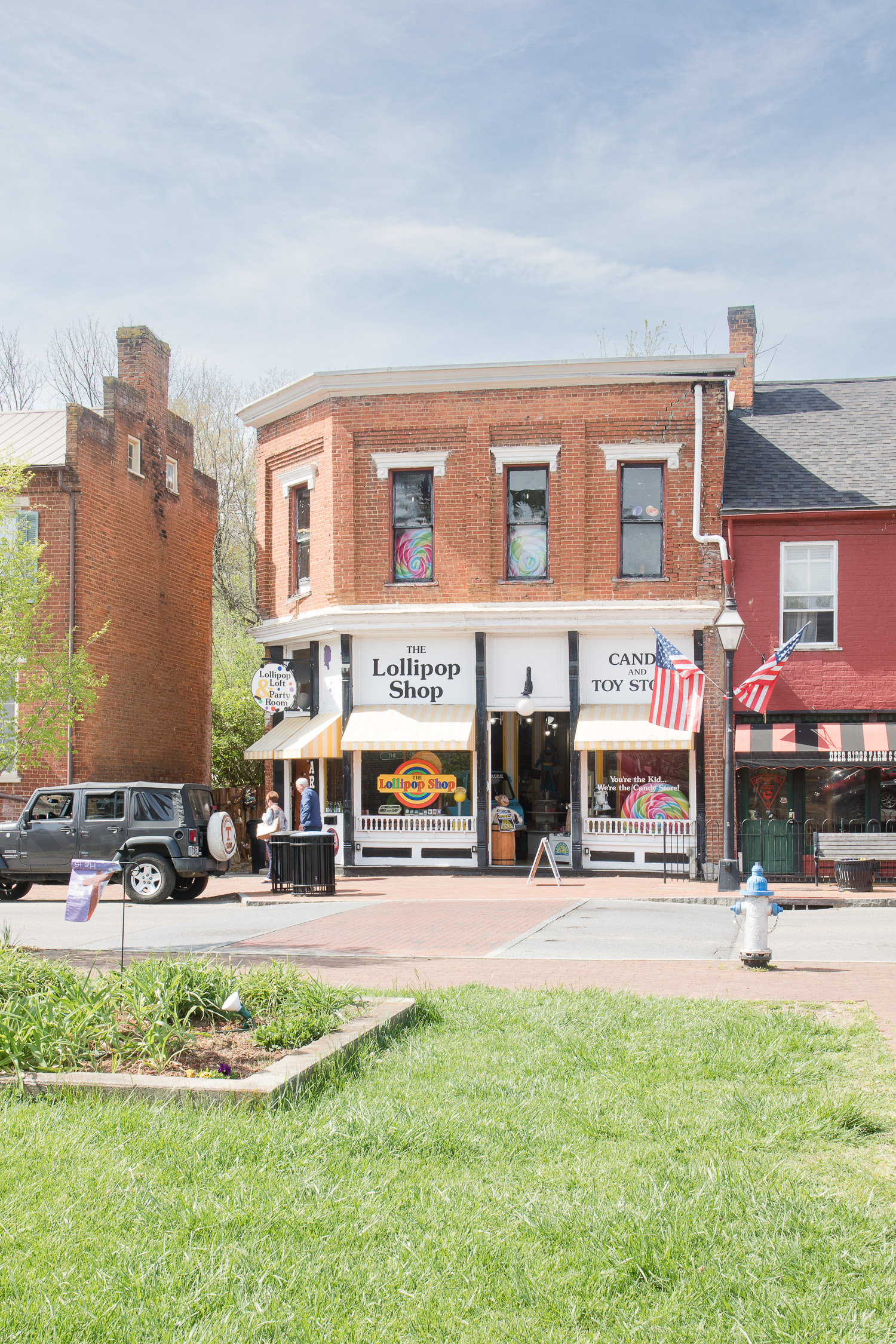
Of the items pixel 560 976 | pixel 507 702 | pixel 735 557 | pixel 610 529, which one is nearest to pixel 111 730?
pixel 507 702

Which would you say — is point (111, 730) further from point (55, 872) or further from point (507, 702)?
point (507, 702)

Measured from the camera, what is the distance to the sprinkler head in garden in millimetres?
6422

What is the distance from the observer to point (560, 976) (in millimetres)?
9578

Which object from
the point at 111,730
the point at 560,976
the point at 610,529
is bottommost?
the point at 560,976

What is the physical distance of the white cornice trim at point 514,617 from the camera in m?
20.3

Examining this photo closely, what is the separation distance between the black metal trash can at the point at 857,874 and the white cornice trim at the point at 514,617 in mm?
4816

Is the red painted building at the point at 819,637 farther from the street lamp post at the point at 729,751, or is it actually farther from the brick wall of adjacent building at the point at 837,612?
the street lamp post at the point at 729,751

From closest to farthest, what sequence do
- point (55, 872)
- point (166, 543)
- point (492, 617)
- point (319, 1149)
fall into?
point (319, 1149) < point (55, 872) < point (492, 617) < point (166, 543)

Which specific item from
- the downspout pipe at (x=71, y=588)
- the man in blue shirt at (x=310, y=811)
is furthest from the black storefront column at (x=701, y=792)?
the downspout pipe at (x=71, y=588)

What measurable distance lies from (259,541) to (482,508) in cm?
520

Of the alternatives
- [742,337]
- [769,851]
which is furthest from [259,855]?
[742,337]

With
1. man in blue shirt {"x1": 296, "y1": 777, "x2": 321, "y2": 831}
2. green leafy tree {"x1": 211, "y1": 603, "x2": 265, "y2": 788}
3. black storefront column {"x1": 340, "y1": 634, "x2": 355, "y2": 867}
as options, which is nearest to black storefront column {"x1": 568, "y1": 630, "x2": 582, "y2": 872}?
black storefront column {"x1": 340, "y1": 634, "x2": 355, "y2": 867}

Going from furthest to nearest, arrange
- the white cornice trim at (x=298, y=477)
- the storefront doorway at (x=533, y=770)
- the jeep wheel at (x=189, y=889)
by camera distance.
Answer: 1. the white cornice trim at (x=298, y=477)
2. the storefront doorway at (x=533, y=770)
3. the jeep wheel at (x=189, y=889)

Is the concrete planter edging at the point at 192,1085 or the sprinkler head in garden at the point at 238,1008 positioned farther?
the sprinkler head in garden at the point at 238,1008
